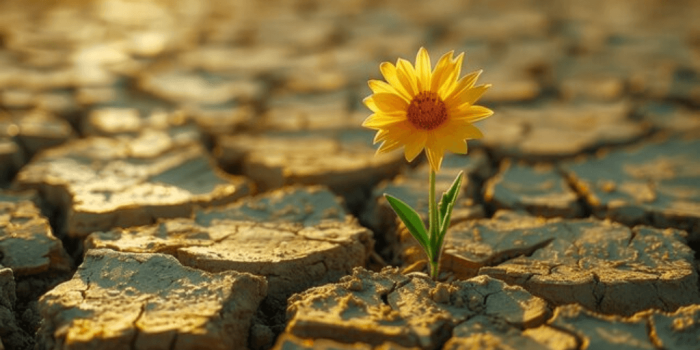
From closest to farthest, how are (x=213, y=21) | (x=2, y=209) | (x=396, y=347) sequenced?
(x=396, y=347), (x=2, y=209), (x=213, y=21)

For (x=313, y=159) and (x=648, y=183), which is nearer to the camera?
(x=648, y=183)

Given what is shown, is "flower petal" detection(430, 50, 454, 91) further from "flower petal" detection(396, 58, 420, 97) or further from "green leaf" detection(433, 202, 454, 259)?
"green leaf" detection(433, 202, 454, 259)

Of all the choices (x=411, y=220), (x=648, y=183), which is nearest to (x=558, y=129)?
(x=648, y=183)

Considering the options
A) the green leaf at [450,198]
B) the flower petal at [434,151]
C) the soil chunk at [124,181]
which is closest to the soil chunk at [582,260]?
the green leaf at [450,198]

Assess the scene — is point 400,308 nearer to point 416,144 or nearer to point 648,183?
point 416,144

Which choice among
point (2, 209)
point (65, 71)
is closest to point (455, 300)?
point (2, 209)

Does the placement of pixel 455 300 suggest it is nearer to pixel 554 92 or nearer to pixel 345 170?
pixel 345 170

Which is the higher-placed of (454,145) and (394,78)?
(394,78)

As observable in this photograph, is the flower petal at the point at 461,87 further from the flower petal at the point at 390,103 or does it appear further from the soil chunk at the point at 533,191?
the soil chunk at the point at 533,191
